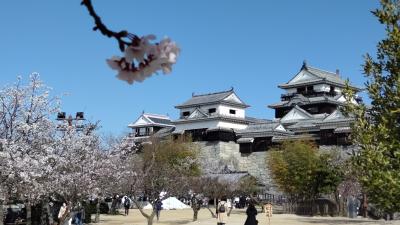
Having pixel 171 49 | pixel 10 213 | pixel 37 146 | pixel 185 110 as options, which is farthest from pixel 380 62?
pixel 185 110

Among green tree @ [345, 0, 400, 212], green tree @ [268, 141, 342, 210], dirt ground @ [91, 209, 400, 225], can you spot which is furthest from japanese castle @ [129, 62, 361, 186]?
green tree @ [345, 0, 400, 212]

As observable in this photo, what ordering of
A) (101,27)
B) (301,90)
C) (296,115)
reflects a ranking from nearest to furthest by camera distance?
(101,27), (296,115), (301,90)

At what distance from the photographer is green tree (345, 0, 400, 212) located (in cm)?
1347

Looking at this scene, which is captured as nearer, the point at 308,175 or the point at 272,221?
the point at 272,221

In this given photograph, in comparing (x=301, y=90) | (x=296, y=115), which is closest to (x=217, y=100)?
(x=296, y=115)

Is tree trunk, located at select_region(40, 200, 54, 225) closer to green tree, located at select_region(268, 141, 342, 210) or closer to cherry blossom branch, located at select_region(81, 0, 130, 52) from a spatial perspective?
green tree, located at select_region(268, 141, 342, 210)

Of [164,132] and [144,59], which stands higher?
[164,132]

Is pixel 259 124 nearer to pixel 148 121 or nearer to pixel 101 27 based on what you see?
pixel 148 121

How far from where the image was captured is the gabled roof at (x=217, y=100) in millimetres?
63281

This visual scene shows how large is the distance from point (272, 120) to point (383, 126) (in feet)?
156

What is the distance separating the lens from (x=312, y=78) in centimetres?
6356

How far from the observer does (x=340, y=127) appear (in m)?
51.3

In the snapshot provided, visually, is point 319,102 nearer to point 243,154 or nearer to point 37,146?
point 243,154

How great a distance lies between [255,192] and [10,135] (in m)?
35.3
